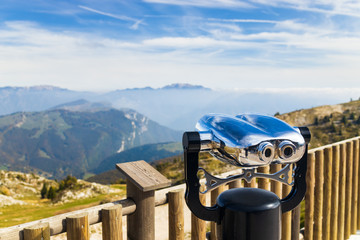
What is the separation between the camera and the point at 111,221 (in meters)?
1.82

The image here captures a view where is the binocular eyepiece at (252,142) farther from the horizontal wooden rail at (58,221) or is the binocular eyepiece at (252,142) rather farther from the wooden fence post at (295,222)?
the wooden fence post at (295,222)

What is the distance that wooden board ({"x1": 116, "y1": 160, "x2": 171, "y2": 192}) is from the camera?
187 centimetres

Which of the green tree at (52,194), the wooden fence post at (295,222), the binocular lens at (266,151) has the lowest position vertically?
the green tree at (52,194)

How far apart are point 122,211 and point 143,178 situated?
8.8 inches

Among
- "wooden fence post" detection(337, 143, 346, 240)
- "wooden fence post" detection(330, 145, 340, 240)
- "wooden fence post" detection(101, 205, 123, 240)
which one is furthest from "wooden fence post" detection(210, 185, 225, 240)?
"wooden fence post" detection(337, 143, 346, 240)

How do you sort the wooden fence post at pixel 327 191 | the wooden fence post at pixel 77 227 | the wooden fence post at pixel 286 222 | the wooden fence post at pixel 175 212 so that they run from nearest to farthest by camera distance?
1. the wooden fence post at pixel 77 227
2. the wooden fence post at pixel 175 212
3. the wooden fence post at pixel 286 222
4. the wooden fence post at pixel 327 191

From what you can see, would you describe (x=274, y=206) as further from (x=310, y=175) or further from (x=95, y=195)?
(x=95, y=195)

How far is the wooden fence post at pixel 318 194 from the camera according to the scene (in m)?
3.08

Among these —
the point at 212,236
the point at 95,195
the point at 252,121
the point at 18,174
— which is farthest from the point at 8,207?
the point at 252,121

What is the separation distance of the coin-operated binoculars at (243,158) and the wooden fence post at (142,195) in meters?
0.52

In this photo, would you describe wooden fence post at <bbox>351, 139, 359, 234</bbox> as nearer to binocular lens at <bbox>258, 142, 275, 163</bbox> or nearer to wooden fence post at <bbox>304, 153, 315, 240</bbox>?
wooden fence post at <bbox>304, 153, 315, 240</bbox>

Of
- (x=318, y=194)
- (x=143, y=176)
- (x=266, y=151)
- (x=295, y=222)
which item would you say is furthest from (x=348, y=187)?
(x=266, y=151)

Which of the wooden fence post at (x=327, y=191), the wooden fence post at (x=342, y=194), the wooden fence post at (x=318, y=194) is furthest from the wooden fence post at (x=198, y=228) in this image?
the wooden fence post at (x=342, y=194)

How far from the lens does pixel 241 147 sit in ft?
4.18
